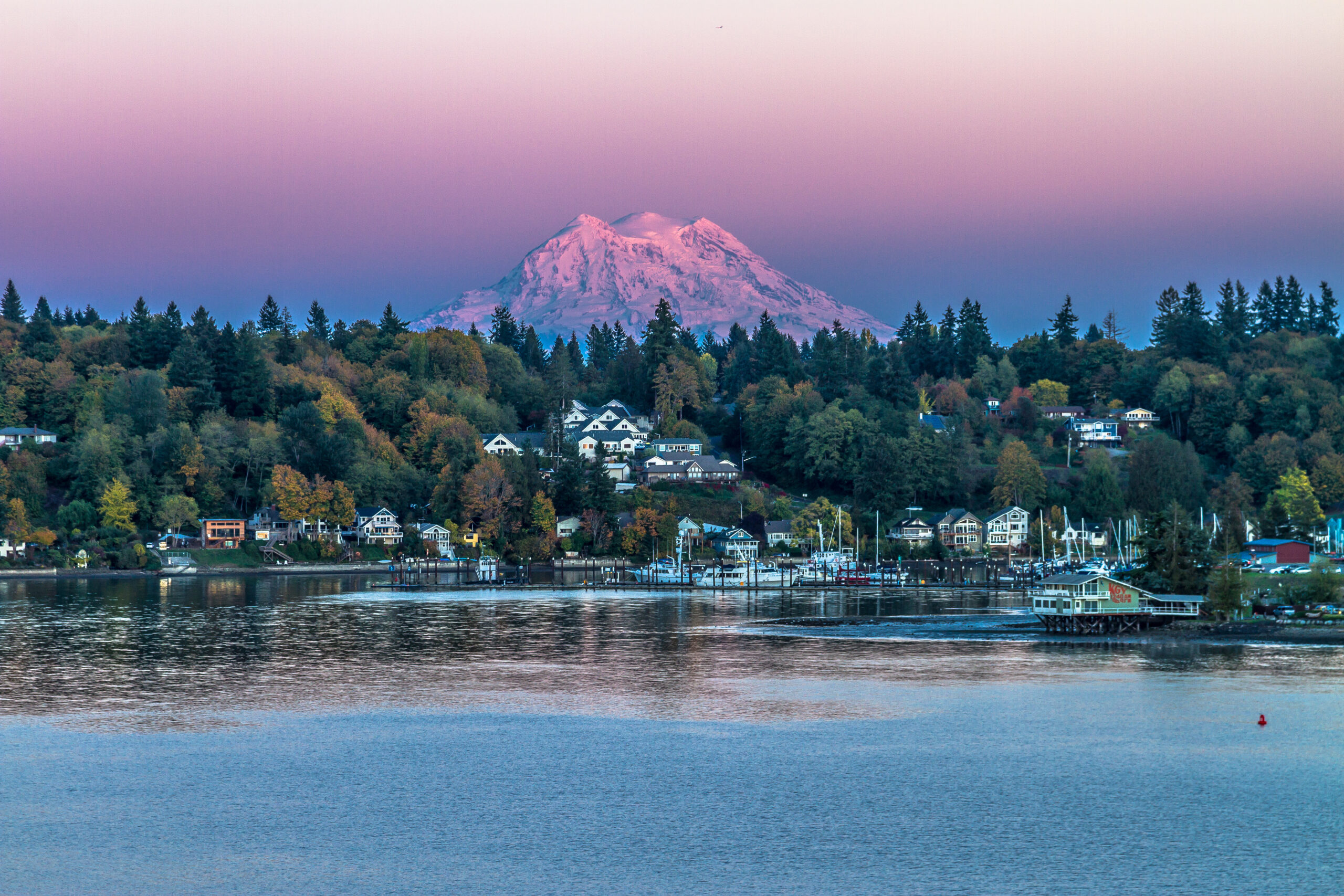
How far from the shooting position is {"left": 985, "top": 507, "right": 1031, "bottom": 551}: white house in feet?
433

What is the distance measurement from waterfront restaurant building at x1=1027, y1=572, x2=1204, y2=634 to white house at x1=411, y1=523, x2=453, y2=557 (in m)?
77.0

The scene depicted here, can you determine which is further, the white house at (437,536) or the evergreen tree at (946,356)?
the evergreen tree at (946,356)

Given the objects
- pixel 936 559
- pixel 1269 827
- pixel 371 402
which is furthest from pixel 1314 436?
pixel 1269 827

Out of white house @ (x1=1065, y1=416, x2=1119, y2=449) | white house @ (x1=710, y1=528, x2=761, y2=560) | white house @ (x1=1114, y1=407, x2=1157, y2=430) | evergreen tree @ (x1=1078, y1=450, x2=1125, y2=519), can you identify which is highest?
white house @ (x1=1114, y1=407, x2=1157, y2=430)

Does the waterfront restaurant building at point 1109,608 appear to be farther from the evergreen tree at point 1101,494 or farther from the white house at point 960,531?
the evergreen tree at point 1101,494

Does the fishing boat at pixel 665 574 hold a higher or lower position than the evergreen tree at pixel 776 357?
lower

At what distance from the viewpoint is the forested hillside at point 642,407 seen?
426 ft

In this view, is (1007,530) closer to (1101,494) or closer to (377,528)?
(1101,494)

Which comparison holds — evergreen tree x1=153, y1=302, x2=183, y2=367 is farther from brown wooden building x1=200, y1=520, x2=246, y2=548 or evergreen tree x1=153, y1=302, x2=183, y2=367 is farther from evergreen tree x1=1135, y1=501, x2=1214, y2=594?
evergreen tree x1=1135, y1=501, x2=1214, y2=594

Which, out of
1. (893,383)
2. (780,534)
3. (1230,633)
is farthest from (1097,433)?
(1230,633)

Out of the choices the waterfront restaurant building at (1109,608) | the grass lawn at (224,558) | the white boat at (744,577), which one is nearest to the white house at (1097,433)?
the white boat at (744,577)

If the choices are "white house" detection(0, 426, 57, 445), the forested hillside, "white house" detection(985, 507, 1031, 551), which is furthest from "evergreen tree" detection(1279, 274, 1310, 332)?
"white house" detection(0, 426, 57, 445)

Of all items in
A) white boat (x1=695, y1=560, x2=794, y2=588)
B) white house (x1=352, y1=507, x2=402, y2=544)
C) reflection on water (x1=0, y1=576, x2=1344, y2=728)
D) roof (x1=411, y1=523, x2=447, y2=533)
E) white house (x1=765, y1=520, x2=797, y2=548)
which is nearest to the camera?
reflection on water (x1=0, y1=576, x2=1344, y2=728)

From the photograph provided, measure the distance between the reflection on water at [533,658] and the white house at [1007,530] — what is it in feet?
149
